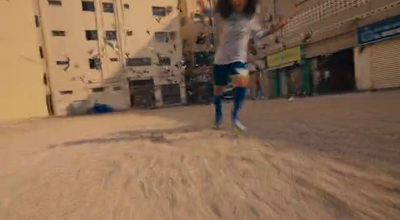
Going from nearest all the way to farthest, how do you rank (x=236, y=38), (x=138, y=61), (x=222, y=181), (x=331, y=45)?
(x=222, y=181)
(x=236, y=38)
(x=331, y=45)
(x=138, y=61)

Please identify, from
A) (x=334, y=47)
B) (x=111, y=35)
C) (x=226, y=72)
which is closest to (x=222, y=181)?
(x=226, y=72)

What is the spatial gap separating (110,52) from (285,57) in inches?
605

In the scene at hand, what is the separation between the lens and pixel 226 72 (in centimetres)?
387

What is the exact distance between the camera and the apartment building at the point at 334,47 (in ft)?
43.1

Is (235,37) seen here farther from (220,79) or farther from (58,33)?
(58,33)

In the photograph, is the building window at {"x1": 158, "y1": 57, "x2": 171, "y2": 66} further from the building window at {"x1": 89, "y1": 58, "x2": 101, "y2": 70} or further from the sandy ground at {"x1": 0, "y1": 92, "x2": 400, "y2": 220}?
the sandy ground at {"x1": 0, "y1": 92, "x2": 400, "y2": 220}

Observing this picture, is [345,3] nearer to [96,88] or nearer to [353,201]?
[353,201]

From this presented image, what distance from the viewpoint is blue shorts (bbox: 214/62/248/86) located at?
3676mm

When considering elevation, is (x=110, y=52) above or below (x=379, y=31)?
above

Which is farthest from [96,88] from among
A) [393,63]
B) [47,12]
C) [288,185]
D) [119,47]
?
[288,185]

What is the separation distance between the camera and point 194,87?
2980 centimetres

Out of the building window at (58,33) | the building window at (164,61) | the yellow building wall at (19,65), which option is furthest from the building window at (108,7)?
the yellow building wall at (19,65)

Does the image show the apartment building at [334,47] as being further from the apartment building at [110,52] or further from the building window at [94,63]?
the building window at [94,63]

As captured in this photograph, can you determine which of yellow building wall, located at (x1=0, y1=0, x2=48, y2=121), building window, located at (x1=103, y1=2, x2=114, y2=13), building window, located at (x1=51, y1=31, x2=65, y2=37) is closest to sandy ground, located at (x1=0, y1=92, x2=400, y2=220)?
yellow building wall, located at (x1=0, y1=0, x2=48, y2=121)
